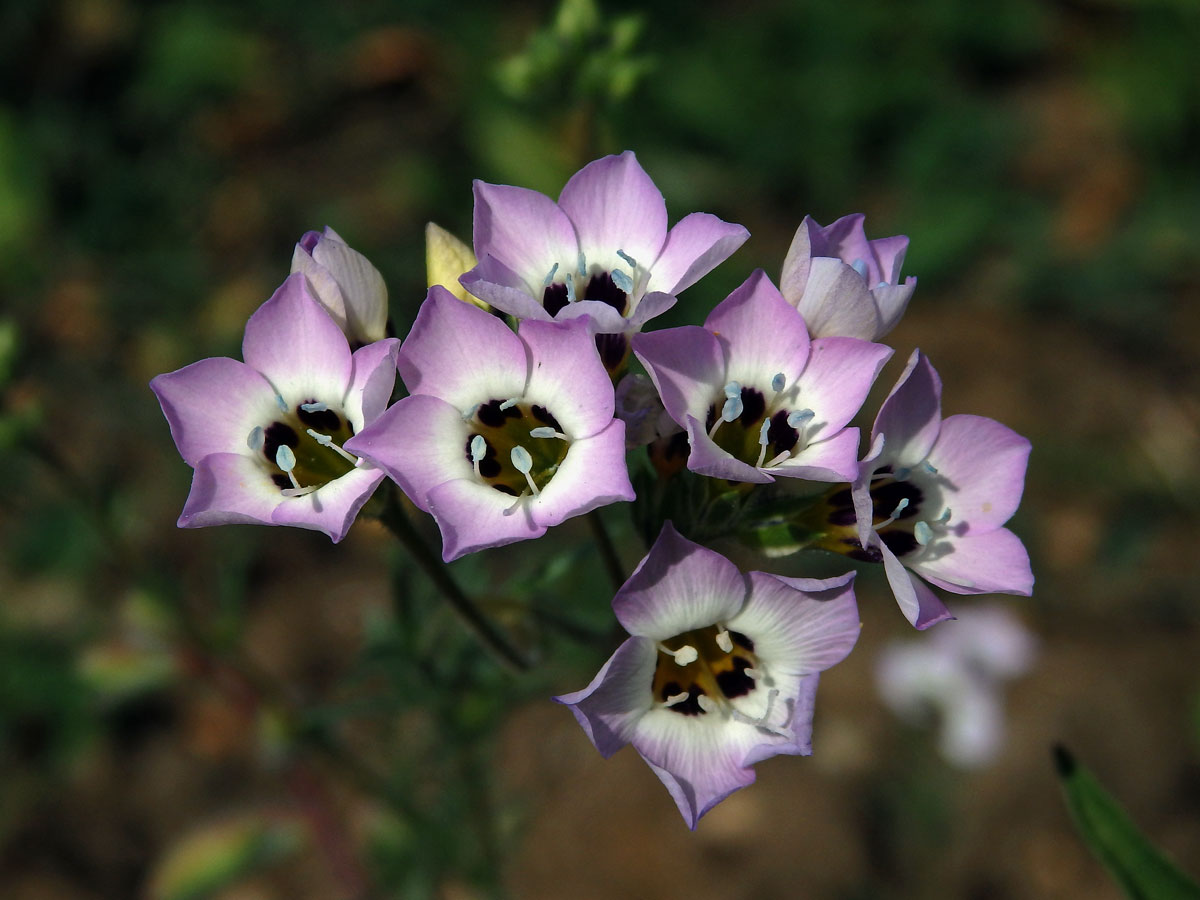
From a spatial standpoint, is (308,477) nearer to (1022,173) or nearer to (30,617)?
(30,617)

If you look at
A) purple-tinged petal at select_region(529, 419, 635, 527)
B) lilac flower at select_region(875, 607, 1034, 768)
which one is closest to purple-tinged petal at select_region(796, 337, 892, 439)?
purple-tinged petal at select_region(529, 419, 635, 527)

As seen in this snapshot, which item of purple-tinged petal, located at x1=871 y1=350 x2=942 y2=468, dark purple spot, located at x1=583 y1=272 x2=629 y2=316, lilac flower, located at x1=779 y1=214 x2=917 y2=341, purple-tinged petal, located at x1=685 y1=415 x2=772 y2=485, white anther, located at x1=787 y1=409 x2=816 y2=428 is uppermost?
lilac flower, located at x1=779 y1=214 x2=917 y2=341

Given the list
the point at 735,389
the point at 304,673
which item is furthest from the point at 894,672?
the point at 735,389

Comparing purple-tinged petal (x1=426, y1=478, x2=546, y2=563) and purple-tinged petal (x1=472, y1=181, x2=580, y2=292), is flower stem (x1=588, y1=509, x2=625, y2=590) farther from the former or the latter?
purple-tinged petal (x1=472, y1=181, x2=580, y2=292)

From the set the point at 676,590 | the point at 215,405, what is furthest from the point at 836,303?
the point at 215,405

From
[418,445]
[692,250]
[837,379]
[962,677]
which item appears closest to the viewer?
[418,445]

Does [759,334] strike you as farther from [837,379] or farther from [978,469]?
[978,469]

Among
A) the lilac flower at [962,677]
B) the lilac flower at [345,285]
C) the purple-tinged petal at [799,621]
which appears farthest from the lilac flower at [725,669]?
the lilac flower at [962,677]

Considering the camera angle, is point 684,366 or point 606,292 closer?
point 684,366
